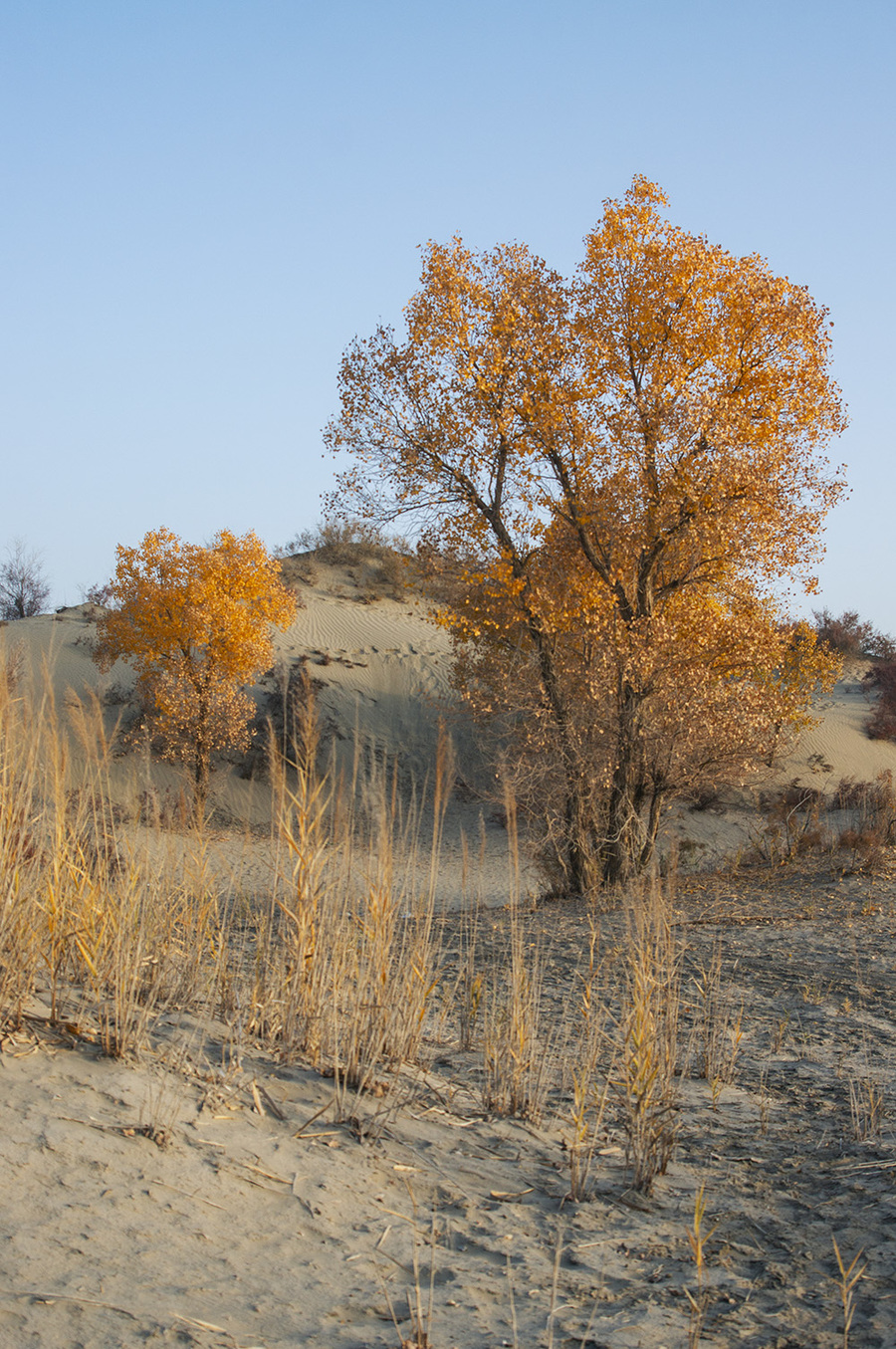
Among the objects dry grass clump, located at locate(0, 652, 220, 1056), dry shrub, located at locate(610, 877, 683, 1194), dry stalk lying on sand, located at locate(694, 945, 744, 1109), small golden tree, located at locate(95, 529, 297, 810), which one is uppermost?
small golden tree, located at locate(95, 529, 297, 810)

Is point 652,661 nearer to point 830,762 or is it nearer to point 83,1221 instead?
point 83,1221

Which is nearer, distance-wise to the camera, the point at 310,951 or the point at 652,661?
the point at 310,951

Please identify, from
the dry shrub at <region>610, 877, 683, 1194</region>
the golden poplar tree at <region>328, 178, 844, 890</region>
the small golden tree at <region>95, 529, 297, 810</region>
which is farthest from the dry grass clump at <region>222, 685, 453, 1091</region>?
the small golden tree at <region>95, 529, 297, 810</region>

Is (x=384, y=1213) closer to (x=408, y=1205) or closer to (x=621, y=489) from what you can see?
(x=408, y=1205)

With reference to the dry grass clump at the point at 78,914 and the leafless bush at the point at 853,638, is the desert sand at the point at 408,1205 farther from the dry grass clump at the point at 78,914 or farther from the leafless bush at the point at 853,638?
the leafless bush at the point at 853,638

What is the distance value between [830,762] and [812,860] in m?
15.1

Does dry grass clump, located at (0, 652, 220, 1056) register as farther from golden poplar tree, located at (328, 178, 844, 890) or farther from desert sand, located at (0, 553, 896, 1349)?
golden poplar tree, located at (328, 178, 844, 890)

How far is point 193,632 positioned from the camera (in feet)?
65.6

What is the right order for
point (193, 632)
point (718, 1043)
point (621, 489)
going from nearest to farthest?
point (718, 1043)
point (621, 489)
point (193, 632)

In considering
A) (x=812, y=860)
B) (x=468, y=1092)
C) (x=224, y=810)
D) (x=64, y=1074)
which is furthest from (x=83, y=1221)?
(x=224, y=810)

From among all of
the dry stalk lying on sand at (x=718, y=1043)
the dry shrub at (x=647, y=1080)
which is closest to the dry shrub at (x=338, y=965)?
the dry shrub at (x=647, y=1080)

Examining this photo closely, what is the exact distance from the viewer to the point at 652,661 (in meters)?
10.8

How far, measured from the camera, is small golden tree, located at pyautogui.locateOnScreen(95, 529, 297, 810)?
65.4 ft

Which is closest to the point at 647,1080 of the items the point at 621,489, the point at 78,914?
the point at 78,914
